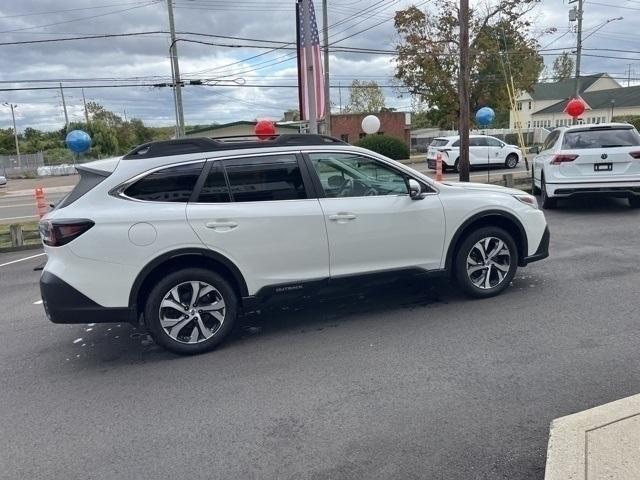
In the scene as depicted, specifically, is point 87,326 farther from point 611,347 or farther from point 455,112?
point 455,112

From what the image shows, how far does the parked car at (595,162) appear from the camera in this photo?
9336 mm

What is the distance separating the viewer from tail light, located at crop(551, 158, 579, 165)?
9562mm

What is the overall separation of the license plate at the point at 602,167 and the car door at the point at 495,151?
15.2 metres

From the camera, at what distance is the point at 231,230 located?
4449 millimetres

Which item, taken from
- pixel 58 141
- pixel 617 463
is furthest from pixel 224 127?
pixel 617 463

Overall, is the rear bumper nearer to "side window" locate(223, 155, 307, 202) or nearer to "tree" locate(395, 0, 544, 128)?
"side window" locate(223, 155, 307, 202)

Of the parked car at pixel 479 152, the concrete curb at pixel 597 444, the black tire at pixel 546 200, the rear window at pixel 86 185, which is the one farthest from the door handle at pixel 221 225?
the parked car at pixel 479 152

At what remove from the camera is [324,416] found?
3.43 metres

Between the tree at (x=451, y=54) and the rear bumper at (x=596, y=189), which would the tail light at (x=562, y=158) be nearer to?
the rear bumper at (x=596, y=189)

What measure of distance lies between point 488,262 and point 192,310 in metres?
3.02

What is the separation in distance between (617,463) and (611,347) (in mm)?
1821

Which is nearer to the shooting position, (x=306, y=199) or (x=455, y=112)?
(x=306, y=199)

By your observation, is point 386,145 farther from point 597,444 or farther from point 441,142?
point 597,444

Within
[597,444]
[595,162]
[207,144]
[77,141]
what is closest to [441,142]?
[595,162]
